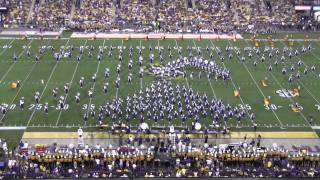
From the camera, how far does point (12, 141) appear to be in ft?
72.8

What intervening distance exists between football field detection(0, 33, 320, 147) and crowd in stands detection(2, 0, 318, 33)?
5618 millimetres

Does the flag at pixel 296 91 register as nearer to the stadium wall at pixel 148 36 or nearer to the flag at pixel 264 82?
the flag at pixel 264 82

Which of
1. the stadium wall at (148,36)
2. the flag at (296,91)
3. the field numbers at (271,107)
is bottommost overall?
the field numbers at (271,107)

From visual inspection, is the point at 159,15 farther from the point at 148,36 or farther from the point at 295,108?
the point at 295,108

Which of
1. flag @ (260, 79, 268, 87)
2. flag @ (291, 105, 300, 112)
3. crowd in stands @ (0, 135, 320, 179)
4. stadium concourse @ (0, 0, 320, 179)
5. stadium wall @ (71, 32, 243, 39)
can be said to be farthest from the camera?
stadium wall @ (71, 32, 243, 39)

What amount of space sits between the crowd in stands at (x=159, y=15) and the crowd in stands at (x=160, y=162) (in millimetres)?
24369

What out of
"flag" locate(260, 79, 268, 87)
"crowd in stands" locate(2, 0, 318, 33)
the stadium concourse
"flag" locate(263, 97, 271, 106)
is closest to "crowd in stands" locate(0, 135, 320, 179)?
the stadium concourse

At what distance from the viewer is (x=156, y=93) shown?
89.9ft

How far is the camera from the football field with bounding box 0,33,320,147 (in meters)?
24.6

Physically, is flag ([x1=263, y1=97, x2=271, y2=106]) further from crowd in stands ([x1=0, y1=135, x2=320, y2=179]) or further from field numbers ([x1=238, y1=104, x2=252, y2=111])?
crowd in stands ([x1=0, y1=135, x2=320, y2=179])

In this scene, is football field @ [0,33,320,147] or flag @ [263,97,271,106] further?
flag @ [263,97,271,106]

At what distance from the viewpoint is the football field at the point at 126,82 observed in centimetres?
2459

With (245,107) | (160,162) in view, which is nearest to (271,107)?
(245,107)

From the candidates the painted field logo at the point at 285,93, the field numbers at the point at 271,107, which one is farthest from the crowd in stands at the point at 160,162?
the painted field logo at the point at 285,93
